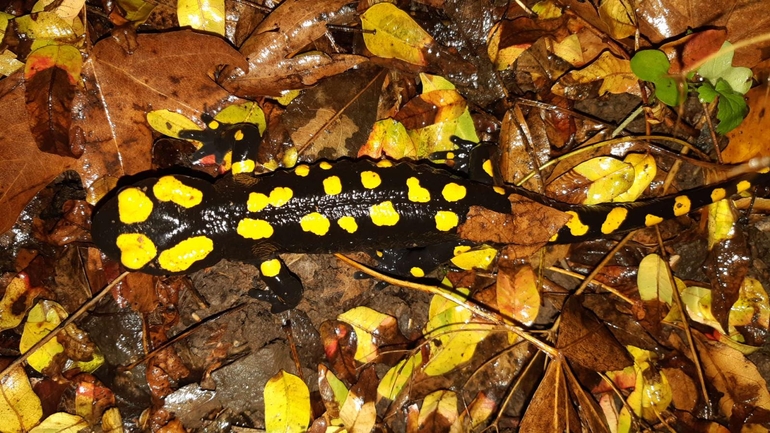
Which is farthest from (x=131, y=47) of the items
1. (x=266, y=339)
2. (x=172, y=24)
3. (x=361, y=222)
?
(x=266, y=339)

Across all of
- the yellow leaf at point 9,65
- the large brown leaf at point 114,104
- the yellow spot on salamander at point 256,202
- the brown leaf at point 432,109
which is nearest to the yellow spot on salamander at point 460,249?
the brown leaf at point 432,109

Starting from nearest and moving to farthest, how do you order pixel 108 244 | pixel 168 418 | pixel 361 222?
pixel 108 244 < pixel 361 222 < pixel 168 418

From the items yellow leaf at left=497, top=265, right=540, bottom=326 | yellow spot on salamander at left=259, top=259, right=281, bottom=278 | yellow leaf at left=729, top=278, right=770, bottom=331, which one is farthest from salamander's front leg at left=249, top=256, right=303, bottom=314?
yellow leaf at left=729, top=278, right=770, bottom=331

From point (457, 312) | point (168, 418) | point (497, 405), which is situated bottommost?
point (168, 418)

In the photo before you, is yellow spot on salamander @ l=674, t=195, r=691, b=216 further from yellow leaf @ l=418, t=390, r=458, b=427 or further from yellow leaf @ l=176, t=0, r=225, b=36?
yellow leaf @ l=176, t=0, r=225, b=36

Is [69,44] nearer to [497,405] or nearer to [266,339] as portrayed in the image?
[266,339]

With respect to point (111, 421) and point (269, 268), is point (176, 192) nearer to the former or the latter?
point (269, 268)
